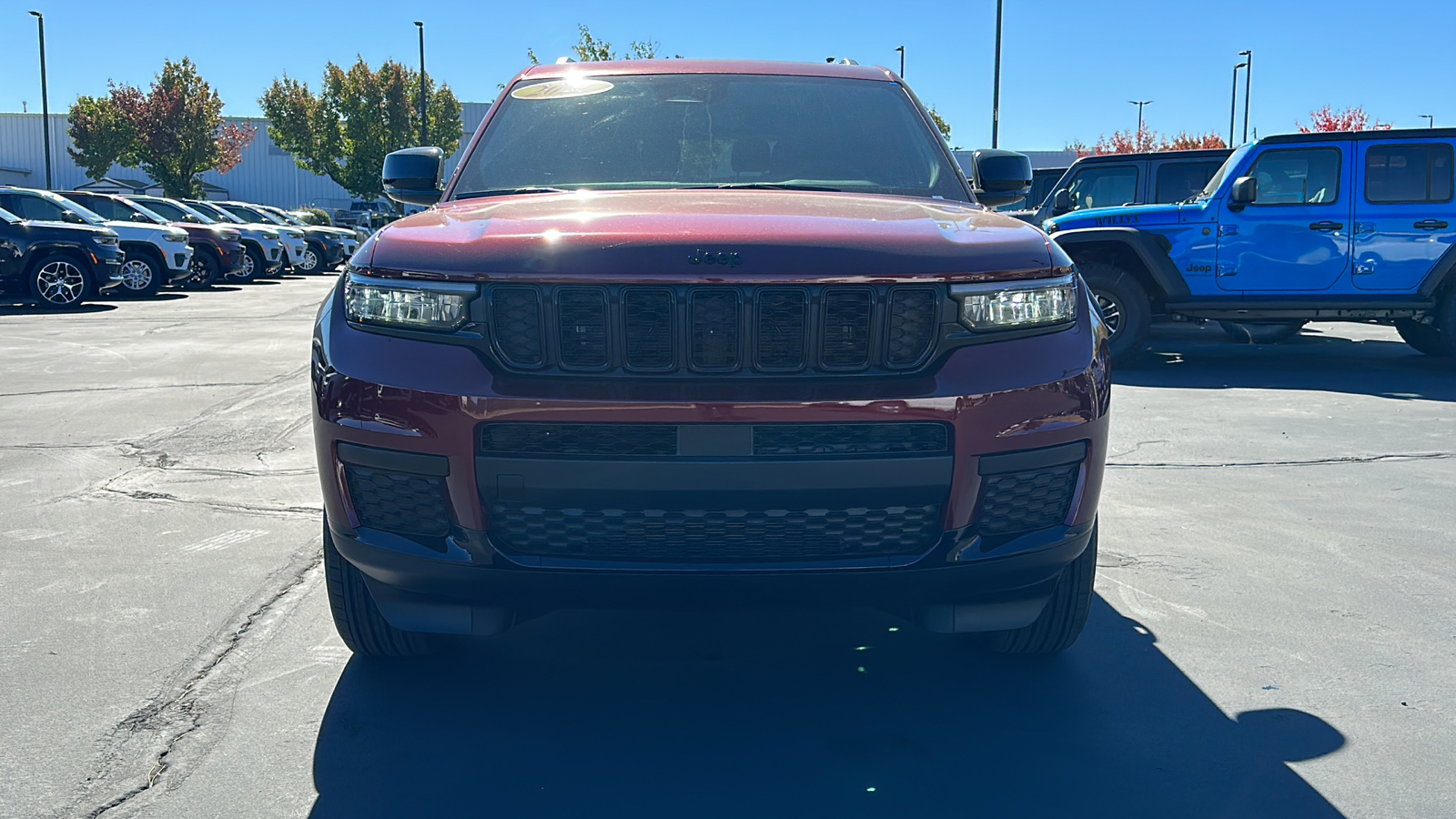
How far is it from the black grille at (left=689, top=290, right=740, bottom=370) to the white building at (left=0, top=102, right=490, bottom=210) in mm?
65040

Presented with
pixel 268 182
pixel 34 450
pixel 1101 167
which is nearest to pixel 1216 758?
pixel 34 450

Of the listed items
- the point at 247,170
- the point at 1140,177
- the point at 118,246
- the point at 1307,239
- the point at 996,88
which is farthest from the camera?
the point at 247,170

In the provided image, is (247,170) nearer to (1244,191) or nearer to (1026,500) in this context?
(1244,191)

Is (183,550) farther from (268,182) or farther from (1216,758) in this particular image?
(268,182)

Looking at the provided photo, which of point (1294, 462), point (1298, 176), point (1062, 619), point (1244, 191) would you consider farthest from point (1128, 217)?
point (1062, 619)

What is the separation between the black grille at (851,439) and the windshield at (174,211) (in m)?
20.7

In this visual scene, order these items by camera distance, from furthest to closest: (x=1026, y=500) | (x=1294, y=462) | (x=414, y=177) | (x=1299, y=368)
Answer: (x=1299, y=368) < (x=1294, y=462) < (x=414, y=177) < (x=1026, y=500)

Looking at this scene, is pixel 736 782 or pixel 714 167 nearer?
pixel 736 782

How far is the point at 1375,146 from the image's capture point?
10.3 m

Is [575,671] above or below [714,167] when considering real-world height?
below

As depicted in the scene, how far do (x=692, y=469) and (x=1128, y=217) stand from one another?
886cm

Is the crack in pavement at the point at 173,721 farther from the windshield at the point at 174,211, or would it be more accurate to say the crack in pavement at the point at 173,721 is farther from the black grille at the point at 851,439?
the windshield at the point at 174,211

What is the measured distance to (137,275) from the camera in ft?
61.4

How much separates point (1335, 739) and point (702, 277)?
187 centimetres
